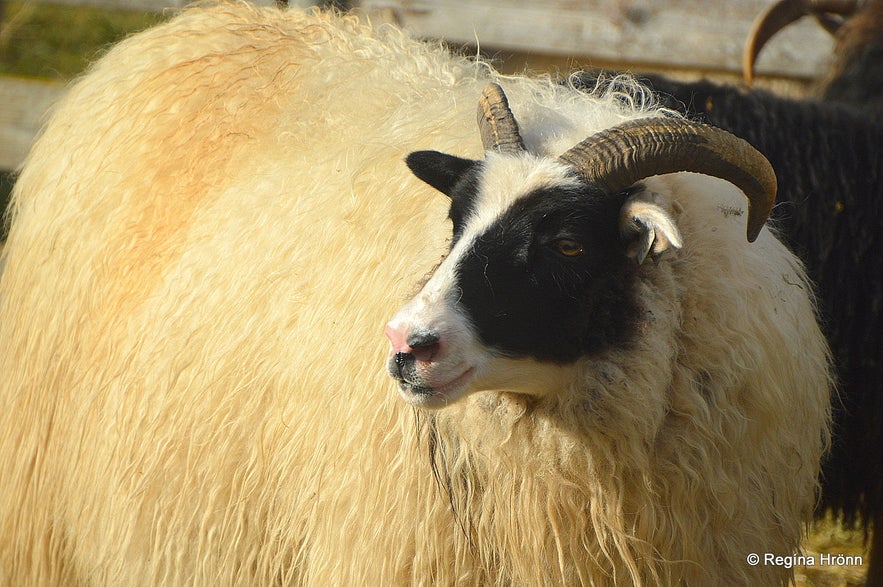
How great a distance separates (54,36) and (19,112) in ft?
12.8

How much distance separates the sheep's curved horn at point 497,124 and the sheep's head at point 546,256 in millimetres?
55

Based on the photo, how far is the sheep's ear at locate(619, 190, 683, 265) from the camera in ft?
6.51

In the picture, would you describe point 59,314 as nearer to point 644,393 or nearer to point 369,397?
point 369,397

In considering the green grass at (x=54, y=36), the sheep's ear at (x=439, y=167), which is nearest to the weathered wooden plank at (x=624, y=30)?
the green grass at (x=54, y=36)

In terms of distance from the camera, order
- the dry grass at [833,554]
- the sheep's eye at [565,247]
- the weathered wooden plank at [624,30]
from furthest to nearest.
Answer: the weathered wooden plank at [624,30]
the dry grass at [833,554]
the sheep's eye at [565,247]

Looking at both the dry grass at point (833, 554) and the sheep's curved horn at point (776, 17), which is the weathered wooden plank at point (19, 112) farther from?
the dry grass at point (833, 554)

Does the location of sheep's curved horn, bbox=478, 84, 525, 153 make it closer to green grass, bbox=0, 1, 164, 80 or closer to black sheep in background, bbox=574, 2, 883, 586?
black sheep in background, bbox=574, 2, 883, 586

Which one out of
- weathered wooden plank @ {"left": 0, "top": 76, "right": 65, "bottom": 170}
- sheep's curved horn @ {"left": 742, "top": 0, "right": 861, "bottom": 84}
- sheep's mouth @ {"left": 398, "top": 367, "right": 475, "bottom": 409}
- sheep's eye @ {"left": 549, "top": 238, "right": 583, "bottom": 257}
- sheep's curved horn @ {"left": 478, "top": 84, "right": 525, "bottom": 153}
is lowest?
weathered wooden plank @ {"left": 0, "top": 76, "right": 65, "bottom": 170}

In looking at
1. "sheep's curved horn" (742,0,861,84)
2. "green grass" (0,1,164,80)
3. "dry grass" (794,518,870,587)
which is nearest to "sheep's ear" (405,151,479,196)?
"dry grass" (794,518,870,587)

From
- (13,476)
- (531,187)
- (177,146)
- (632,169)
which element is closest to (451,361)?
(531,187)

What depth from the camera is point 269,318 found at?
261 cm

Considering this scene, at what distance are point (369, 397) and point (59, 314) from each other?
4.39 ft

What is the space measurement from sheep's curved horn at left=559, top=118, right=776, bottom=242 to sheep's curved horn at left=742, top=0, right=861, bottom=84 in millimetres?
3416

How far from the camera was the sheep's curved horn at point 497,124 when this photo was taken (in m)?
2.22
